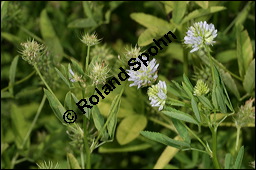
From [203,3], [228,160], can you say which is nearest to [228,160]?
[228,160]

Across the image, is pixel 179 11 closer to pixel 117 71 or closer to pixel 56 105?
pixel 117 71

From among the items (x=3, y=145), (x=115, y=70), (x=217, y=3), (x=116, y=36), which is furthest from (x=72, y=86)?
(x=116, y=36)

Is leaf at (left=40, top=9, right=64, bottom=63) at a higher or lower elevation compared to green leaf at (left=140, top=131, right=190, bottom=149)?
higher

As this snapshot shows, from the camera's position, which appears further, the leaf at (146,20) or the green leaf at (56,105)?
the leaf at (146,20)

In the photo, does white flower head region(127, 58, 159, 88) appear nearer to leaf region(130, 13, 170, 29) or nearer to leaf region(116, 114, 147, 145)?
leaf region(116, 114, 147, 145)

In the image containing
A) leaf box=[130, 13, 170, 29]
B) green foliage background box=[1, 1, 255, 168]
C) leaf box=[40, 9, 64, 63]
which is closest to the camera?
green foliage background box=[1, 1, 255, 168]

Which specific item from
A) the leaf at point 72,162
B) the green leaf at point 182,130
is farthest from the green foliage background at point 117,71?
the green leaf at point 182,130

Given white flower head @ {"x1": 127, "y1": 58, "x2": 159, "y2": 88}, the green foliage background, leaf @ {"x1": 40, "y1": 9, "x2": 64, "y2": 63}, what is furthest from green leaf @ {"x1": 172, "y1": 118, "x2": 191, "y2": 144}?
leaf @ {"x1": 40, "y1": 9, "x2": 64, "y2": 63}

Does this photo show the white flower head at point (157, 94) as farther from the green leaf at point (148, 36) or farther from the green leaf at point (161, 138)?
the green leaf at point (148, 36)

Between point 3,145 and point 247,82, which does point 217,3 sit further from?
point 3,145
